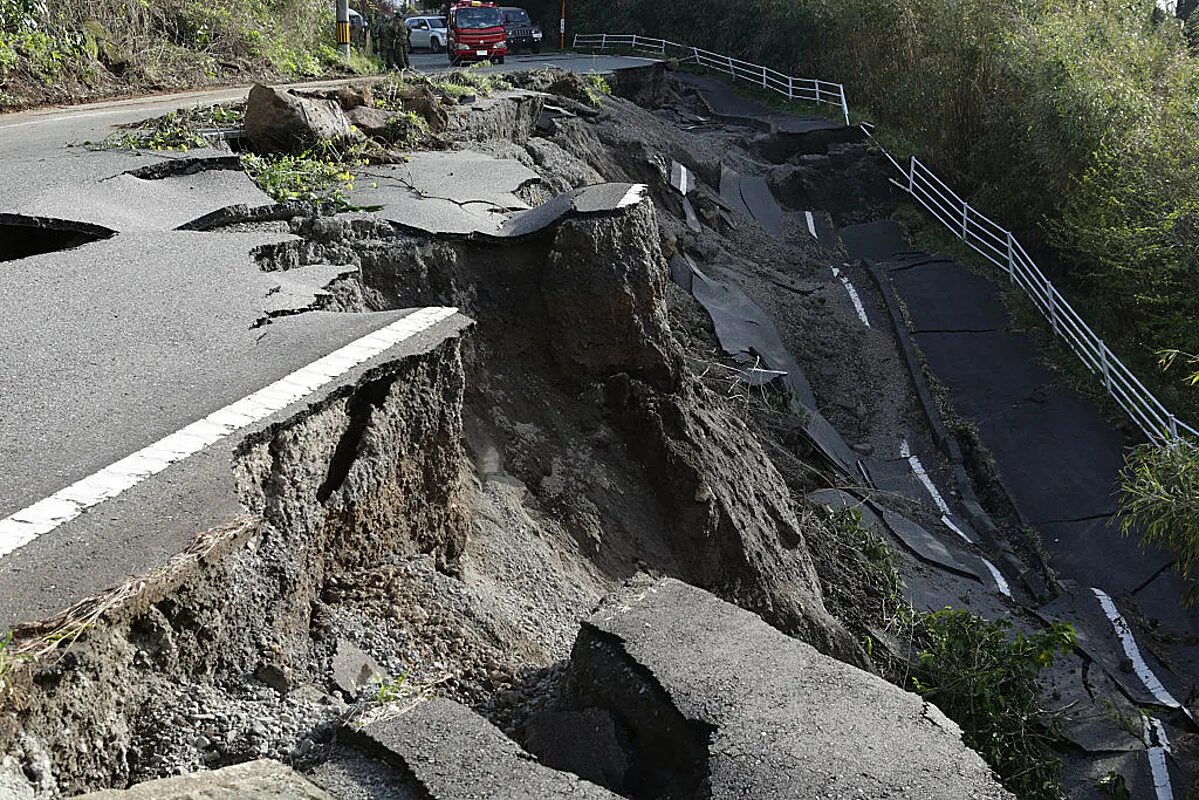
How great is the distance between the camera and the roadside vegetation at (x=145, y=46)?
14.0 metres

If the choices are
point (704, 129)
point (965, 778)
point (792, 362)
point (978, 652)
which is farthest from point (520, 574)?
point (704, 129)

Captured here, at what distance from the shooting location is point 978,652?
801cm

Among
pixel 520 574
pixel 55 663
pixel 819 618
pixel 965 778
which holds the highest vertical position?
pixel 55 663

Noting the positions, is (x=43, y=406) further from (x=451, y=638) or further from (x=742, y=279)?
(x=742, y=279)

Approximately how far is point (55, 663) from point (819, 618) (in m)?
5.38

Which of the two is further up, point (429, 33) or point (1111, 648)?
point (429, 33)

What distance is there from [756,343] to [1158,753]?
6.46 metres

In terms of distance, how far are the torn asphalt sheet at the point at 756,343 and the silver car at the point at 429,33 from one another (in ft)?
83.0

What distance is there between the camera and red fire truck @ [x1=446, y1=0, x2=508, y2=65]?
94.1 feet

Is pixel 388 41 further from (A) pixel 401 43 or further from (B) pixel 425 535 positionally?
(B) pixel 425 535

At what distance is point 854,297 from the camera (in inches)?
692

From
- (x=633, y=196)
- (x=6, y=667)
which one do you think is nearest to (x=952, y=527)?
(x=633, y=196)

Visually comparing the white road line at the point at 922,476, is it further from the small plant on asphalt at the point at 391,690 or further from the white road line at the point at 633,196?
the small plant on asphalt at the point at 391,690

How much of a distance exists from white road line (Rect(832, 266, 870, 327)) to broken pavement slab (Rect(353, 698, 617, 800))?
13.9 meters
